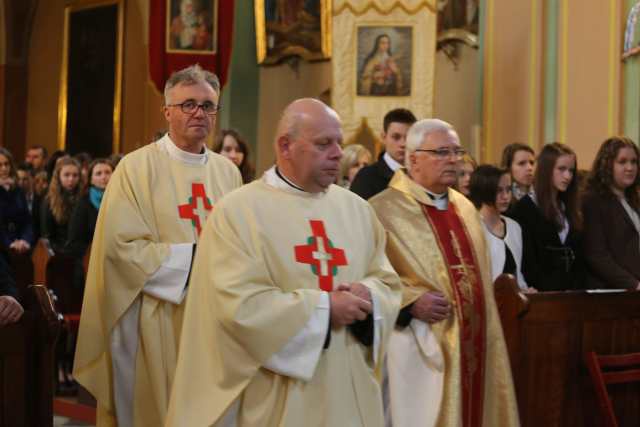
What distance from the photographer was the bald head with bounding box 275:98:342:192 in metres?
3.62

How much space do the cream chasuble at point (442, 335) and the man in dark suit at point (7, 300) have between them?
5.28 ft

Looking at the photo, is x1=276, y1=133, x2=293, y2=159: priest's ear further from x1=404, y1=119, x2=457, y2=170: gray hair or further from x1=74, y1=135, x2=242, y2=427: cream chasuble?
x1=404, y1=119, x2=457, y2=170: gray hair

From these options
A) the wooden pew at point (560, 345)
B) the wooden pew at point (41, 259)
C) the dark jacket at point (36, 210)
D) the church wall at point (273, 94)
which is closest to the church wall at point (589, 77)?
the wooden pew at point (560, 345)

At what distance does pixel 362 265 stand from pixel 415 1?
9.20m

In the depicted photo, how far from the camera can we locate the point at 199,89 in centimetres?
473

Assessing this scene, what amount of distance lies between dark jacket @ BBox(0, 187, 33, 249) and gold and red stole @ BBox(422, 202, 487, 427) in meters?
4.63

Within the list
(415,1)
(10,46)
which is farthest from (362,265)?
(10,46)

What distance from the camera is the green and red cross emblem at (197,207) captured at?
481 cm

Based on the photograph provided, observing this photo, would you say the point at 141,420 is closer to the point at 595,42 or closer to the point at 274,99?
the point at 595,42

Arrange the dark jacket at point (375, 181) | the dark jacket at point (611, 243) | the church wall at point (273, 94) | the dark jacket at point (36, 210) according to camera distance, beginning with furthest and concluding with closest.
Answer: the church wall at point (273, 94) < the dark jacket at point (36, 210) < the dark jacket at point (611, 243) < the dark jacket at point (375, 181)

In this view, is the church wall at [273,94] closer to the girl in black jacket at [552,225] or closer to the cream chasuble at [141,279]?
the girl in black jacket at [552,225]

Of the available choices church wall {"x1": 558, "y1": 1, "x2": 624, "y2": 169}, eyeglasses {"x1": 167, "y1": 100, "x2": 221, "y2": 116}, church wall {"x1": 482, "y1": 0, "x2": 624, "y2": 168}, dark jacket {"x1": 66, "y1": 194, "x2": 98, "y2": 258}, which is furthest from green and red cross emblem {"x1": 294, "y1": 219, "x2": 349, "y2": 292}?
church wall {"x1": 558, "y1": 1, "x2": 624, "y2": 169}

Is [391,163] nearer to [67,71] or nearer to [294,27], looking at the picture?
[294,27]

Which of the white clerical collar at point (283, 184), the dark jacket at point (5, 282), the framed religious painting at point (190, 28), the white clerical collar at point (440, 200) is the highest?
the framed religious painting at point (190, 28)
